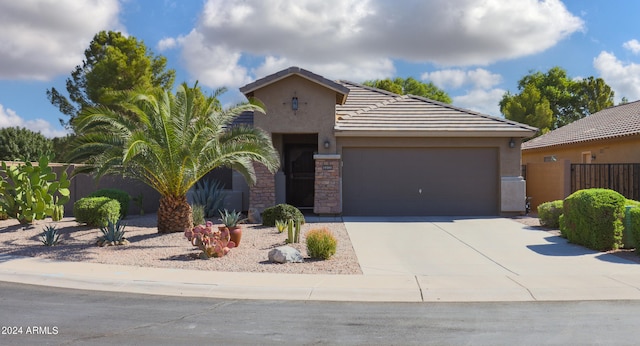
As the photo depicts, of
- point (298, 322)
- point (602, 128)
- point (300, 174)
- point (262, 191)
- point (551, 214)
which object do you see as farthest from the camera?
point (602, 128)

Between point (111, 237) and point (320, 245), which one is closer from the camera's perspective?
point (320, 245)

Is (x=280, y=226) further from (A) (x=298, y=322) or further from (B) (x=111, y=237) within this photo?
(A) (x=298, y=322)

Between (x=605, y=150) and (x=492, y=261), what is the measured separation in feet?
43.4

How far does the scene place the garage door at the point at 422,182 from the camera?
17.9 meters

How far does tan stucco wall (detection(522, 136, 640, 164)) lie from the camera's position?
18.9 meters

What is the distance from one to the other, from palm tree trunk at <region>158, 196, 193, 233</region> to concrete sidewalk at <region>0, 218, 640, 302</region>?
128 inches

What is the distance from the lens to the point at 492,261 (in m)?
10.4

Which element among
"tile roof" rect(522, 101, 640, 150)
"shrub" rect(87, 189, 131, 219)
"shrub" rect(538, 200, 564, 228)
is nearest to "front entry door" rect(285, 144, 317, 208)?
"shrub" rect(87, 189, 131, 219)

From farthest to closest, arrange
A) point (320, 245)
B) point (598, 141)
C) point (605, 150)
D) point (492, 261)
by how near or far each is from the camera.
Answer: point (605, 150) → point (598, 141) → point (492, 261) → point (320, 245)

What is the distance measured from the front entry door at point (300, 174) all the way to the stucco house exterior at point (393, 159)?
4.24 ft

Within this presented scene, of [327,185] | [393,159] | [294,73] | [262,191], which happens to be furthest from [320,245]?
[393,159]

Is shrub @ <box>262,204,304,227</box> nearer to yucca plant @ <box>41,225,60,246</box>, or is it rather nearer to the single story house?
yucca plant @ <box>41,225,60,246</box>

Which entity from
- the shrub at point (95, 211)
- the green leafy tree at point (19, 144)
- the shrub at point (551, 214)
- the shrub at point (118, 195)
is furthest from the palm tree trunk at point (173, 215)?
the green leafy tree at point (19, 144)

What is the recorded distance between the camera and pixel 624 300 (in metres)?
7.62
